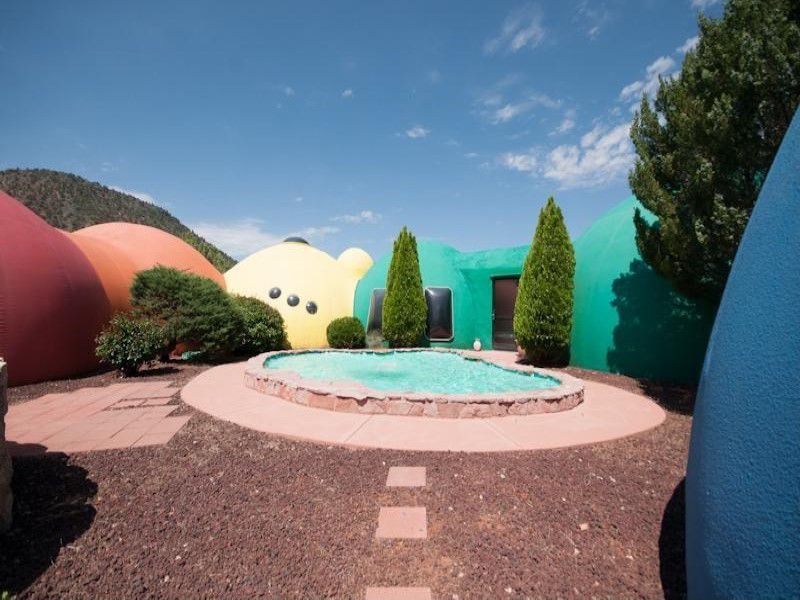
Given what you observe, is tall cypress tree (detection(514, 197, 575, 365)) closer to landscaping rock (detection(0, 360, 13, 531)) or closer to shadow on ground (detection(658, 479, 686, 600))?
shadow on ground (detection(658, 479, 686, 600))

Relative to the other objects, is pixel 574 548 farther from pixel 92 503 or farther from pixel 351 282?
pixel 351 282

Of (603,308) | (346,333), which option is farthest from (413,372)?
(603,308)

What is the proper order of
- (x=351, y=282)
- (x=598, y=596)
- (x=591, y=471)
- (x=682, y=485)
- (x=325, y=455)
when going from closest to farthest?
(x=598, y=596), (x=682, y=485), (x=591, y=471), (x=325, y=455), (x=351, y=282)

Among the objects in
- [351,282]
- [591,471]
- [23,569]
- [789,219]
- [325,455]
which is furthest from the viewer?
[351,282]

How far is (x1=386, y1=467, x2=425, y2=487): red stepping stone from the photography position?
A: 3.62 meters

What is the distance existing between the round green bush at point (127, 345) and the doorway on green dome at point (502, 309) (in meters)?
11.4

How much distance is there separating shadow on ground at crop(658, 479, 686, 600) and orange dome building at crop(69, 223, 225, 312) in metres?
12.7

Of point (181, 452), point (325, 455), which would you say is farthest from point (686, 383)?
point (181, 452)

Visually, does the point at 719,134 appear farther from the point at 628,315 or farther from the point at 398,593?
the point at 398,593

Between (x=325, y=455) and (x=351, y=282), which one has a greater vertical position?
(x=351, y=282)

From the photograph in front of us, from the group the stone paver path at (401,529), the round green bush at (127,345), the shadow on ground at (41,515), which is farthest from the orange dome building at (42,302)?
the stone paver path at (401,529)

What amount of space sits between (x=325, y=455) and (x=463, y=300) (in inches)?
453

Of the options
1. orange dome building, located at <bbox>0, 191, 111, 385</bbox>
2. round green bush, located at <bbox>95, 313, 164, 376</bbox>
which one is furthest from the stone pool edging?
orange dome building, located at <bbox>0, 191, 111, 385</bbox>

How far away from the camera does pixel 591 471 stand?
12.9 ft
